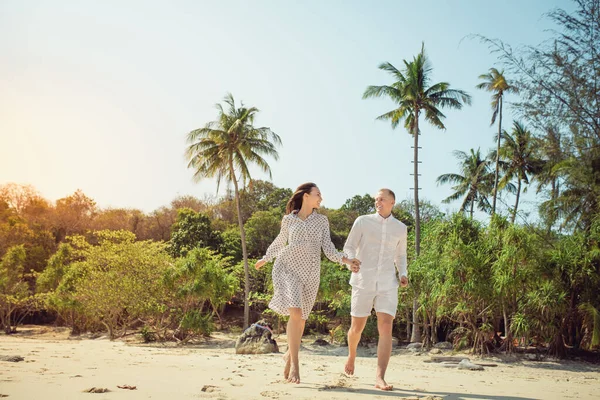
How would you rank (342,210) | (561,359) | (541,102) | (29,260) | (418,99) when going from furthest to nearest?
1. (342,210)
2. (29,260)
3. (418,99)
4. (561,359)
5. (541,102)

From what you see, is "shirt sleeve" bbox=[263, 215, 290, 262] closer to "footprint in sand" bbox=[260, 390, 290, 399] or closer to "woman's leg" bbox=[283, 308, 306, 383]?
"woman's leg" bbox=[283, 308, 306, 383]

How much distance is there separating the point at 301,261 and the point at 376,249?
0.71 metres

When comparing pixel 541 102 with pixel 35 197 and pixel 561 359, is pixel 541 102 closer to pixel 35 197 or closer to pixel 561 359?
pixel 561 359

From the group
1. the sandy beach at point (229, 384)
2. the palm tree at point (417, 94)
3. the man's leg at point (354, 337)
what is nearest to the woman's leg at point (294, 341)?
the sandy beach at point (229, 384)

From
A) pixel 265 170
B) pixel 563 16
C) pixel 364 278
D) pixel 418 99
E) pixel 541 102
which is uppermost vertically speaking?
pixel 418 99

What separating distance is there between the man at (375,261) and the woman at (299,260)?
218 millimetres

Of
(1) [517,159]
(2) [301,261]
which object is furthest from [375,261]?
(1) [517,159]

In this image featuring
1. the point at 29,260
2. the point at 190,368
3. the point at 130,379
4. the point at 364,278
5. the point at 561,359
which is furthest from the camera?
the point at 29,260

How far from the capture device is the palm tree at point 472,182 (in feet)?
114

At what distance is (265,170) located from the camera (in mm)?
25266

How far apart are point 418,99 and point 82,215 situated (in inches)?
849

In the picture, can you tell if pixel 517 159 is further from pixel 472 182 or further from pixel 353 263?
pixel 353 263

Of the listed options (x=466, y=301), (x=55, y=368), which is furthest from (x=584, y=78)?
(x=55, y=368)

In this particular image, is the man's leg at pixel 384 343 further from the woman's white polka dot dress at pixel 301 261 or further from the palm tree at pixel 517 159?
the palm tree at pixel 517 159
